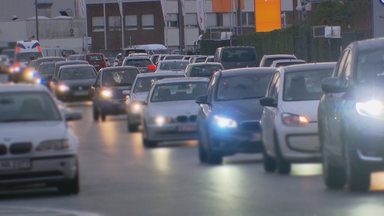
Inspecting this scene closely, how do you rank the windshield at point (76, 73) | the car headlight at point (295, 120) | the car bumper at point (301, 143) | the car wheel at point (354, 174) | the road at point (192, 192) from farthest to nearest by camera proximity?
the windshield at point (76, 73) → the car headlight at point (295, 120) → the car bumper at point (301, 143) → the car wheel at point (354, 174) → the road at point (192, 192)

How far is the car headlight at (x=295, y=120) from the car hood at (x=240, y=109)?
7.74 ft

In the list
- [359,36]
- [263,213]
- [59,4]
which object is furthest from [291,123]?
[59,4]

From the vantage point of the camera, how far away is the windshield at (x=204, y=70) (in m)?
40.7

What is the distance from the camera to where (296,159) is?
15.5 meters

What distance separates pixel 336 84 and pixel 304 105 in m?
3.17

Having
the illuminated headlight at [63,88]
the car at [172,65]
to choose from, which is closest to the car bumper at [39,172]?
the illuminated headlight at [63,88]

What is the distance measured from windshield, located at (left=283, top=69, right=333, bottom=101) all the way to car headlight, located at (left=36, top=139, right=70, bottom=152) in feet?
12.5

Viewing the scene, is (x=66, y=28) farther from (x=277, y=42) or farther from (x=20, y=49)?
(x=277, y=42)

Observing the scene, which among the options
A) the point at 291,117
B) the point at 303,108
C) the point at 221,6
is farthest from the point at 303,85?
the point at 221,6

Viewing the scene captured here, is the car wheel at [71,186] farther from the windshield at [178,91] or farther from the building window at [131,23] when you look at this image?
the building window at [131,23]

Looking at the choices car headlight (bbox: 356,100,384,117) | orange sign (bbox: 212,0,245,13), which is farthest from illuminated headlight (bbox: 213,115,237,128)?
orange sign (bbox: 212,0,245,13)

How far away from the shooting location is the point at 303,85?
16.9 m

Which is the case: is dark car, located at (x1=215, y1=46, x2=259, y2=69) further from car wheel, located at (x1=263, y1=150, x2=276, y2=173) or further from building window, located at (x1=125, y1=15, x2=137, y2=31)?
building window, located at (x1=125, y1=15, x2=137, y2=31)

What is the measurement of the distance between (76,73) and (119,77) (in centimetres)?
997
